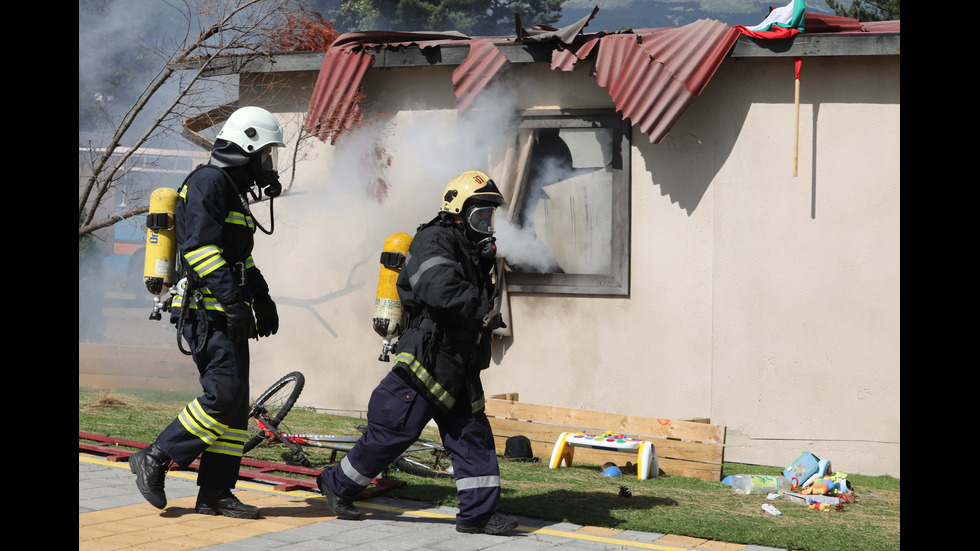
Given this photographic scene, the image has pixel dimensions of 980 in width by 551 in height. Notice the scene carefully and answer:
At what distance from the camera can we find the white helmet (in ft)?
17.4

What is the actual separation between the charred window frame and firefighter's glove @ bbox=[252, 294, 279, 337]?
13.3 ft

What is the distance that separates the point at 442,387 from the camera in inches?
203

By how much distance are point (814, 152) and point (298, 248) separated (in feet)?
18.5

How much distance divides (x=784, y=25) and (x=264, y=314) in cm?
569

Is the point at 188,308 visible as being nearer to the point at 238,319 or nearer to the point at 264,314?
the point at 238,319

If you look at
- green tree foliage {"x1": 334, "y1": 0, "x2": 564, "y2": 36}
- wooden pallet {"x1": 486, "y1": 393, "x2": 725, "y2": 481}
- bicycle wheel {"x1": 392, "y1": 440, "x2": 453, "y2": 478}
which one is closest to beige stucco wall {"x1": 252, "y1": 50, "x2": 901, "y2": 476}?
wooden pallet {"x1": 486, "y1": 393, "x2": 725, "y2": 481}

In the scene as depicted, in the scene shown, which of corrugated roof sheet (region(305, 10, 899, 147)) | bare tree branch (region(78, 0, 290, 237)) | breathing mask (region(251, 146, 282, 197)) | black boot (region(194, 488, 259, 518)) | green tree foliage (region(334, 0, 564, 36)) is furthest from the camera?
green tree foliage (region(334, 0, 564, 36))

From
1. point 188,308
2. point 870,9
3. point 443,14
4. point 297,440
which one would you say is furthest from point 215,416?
point 443,14

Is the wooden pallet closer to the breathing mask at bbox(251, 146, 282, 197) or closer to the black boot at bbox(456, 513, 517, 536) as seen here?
the black boot at bbox(456, 513, 517, 536)

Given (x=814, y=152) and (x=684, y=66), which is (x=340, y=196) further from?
(x=814, y=152)

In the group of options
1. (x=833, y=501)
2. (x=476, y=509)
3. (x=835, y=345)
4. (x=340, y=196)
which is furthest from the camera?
(x=340, y=196)

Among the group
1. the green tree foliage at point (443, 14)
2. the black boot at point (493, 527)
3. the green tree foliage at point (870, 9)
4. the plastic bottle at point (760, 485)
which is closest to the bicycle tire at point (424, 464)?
the black boot at point (493, 527)
